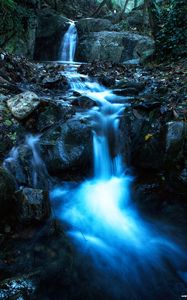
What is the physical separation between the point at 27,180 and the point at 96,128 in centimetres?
197

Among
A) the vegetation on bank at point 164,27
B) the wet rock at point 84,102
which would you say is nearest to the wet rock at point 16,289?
the wet rock at point 84,102

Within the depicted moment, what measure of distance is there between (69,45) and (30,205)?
40.8ft

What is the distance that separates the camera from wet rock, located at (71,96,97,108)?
6.42 meters

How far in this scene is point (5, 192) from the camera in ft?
11.6

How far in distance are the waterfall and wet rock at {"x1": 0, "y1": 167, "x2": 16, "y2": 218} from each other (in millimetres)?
11317

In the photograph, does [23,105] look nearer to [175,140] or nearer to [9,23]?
[175,140]

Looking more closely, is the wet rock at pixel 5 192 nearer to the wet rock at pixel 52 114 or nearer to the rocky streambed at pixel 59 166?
the rocky streambed at pixel 59 166

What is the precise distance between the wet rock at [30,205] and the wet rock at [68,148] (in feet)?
3.73

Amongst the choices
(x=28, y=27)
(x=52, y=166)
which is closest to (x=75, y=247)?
(x=52, y=166)

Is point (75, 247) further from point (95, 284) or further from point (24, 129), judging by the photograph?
point (24, 129)

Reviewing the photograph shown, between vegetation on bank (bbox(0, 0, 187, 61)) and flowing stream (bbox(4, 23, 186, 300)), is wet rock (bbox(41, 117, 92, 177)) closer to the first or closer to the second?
flowing stream (bbox(4, 23, 186, 300))

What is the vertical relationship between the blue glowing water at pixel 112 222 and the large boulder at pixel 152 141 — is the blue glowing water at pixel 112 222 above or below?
below

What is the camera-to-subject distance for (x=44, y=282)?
9.88ft

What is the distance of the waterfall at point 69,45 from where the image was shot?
14.0 m
